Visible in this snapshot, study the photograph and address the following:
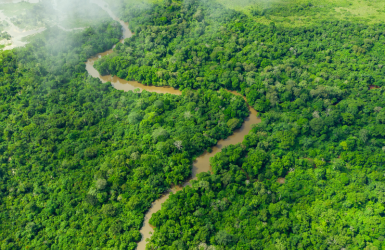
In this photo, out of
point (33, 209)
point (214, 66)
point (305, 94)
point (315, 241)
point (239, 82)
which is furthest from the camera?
point (214, 66)

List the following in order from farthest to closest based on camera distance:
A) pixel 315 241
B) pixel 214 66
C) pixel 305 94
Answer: pixel 214 66 < pixel 305 94 < pixel 315 241

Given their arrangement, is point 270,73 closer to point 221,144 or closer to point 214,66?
point 214,66

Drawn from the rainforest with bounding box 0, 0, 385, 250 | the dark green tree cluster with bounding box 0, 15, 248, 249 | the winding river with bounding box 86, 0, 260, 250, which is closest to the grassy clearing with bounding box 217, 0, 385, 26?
the rainforest with bounding box 0, 0, 385, 250

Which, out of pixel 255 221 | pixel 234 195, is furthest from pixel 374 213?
pixel 234 195

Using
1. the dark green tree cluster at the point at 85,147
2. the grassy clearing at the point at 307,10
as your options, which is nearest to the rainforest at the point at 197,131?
the dark green tree cluster at the point at 85,147

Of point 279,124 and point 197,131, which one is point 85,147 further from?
point 279,124

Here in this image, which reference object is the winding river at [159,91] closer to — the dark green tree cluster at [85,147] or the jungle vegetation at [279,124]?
the dark green tree cluster at [85,147]

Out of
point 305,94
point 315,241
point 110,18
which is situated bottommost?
point 315,241

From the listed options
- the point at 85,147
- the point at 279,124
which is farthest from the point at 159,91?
the point at 279,124
